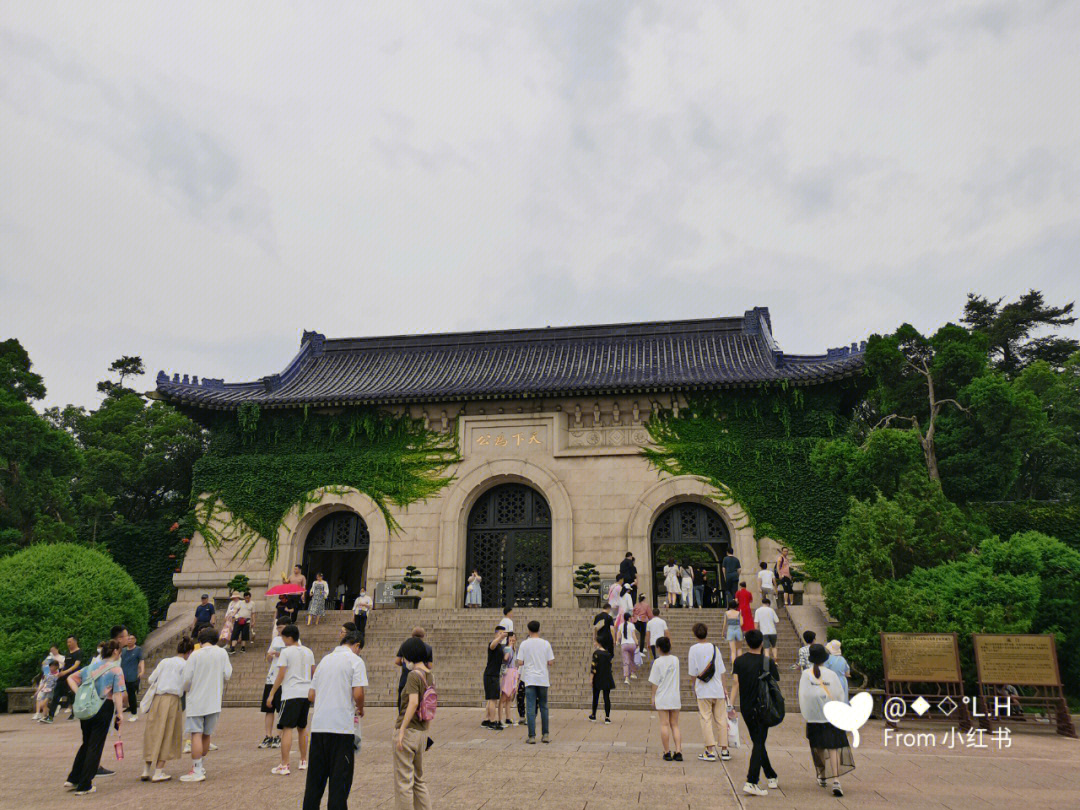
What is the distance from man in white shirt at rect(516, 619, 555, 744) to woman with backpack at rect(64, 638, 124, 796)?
14.8 ft

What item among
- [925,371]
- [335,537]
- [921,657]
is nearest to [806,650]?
[921,657]

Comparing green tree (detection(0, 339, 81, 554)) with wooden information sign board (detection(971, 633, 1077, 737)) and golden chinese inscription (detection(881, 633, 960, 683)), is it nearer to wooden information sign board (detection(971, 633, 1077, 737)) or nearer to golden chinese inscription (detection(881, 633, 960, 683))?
golden chinese inscription (detection(881, 633, 960, 683))

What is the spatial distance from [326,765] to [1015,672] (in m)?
10.3

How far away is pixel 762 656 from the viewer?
687 centimetres

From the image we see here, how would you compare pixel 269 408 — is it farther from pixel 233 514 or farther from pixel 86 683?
pixel 86 683

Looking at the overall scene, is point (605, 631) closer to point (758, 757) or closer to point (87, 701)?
point (758, 757)

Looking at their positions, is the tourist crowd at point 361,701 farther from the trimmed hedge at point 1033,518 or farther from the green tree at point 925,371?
the green tree at point 925,371

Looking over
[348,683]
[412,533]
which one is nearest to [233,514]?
[412,533]

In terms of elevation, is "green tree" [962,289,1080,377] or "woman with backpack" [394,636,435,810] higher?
"green tree" [962,289,1080,377]

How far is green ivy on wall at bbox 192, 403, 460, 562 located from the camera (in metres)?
21.5

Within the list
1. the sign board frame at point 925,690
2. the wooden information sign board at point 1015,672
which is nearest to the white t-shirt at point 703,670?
the sign board frame at point 925,690

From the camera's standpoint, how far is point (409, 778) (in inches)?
208

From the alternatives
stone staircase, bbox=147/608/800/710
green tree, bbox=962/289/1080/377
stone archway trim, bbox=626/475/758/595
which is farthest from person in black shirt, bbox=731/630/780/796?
green tree, bbox=962/289/1080/377

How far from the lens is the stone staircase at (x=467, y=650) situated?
1321 centimetres
